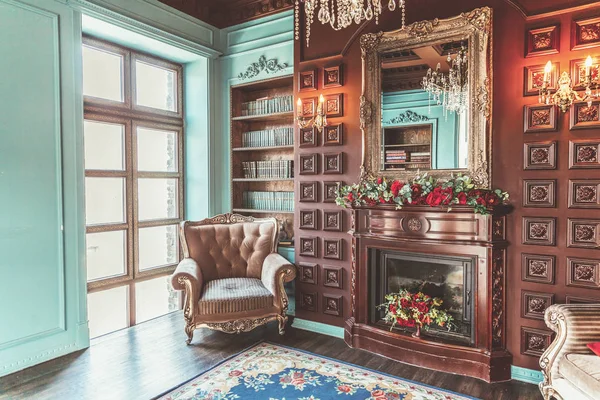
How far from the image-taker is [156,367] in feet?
9.84

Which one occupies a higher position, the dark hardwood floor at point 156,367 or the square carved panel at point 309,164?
the square carved panel at point 309,164

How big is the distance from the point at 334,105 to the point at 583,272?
2.39 meters

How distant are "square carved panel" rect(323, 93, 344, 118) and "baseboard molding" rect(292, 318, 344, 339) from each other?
2063 millimetres

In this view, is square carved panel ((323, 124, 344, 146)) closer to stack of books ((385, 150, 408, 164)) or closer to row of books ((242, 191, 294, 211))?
stack of books ((385, 150, 408, 164))

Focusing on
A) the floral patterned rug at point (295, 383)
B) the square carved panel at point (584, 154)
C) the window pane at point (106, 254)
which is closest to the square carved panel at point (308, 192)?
the floral patterned rug at point (295, 383)

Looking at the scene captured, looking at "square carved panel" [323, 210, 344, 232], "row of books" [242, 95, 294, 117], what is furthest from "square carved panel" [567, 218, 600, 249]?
"row of books" [242, 95, 294, 117]

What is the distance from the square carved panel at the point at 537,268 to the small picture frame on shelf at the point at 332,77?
2.17m

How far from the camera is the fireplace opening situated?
3084mm

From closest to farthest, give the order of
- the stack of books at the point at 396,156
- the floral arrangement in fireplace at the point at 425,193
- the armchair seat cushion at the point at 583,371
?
1. the armchair seat cushion at the point at 583,371
2. the floral arrangement in fireplace at the point at 425,193
3. the stack of books at the point at 396,156

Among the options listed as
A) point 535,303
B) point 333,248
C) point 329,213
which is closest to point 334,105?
point 329,213

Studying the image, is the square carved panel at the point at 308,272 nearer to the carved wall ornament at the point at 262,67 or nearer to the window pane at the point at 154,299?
the window pane at the point at 154,299

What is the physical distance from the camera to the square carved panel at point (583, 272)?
260cm

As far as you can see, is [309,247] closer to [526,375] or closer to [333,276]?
[333,276]

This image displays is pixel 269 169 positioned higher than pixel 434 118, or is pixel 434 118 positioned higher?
pixel 434 118
